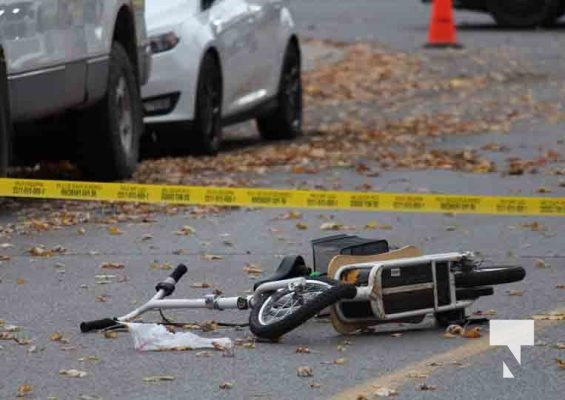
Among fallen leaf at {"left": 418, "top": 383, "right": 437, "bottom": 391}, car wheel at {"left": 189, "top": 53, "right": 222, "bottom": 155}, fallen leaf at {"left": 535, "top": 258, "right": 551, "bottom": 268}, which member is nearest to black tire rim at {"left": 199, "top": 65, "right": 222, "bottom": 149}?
car wheel at {"left": 189, "top": 53, "right": 222, "bottom": 155}

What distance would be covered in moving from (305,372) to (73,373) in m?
0.83

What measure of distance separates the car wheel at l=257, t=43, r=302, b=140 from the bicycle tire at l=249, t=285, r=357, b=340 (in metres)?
9.01

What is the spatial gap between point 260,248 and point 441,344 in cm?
293

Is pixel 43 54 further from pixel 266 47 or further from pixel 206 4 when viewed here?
pixel 266 47

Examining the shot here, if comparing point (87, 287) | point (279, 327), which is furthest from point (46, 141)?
point (279, 327)

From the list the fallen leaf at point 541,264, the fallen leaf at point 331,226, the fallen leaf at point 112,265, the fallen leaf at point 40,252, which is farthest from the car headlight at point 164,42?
the fallen leaf at point 541,264

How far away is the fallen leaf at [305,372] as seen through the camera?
702 centimetres

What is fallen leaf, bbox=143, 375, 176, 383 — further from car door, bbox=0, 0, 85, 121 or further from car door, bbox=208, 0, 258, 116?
car door, bbox=208, 0, 258, 116

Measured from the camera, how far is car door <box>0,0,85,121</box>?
1103 cm

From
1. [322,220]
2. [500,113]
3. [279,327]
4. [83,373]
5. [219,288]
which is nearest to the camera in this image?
[83,373]

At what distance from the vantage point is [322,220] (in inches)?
457

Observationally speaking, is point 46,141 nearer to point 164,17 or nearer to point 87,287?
point 164,17

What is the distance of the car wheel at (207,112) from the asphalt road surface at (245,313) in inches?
38.3

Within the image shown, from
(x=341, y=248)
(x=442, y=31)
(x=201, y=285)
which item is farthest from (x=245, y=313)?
(x=442, y=31)
